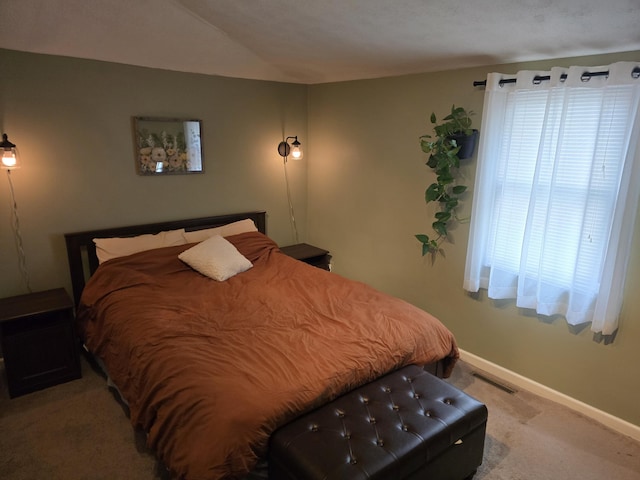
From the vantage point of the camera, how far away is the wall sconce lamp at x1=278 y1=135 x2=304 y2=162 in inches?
161

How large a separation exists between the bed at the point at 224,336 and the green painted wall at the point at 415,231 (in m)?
0.64

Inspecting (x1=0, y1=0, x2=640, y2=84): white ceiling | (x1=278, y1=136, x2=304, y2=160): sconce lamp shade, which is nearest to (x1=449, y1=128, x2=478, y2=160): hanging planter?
(x1=0, y1=0, x2=640, y2=84): white ceiling

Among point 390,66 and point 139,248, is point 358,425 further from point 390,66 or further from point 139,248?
point 390,66

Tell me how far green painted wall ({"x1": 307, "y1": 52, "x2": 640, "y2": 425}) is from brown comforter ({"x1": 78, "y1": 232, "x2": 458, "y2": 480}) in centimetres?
64

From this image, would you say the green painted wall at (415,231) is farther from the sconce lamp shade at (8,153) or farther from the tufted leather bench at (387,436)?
the sconce lamp shade at (8,153)

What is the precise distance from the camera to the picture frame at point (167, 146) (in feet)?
10.9

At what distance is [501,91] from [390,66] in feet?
3.06

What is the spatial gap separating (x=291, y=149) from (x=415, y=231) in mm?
1562

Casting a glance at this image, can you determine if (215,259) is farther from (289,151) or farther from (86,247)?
(289,151)

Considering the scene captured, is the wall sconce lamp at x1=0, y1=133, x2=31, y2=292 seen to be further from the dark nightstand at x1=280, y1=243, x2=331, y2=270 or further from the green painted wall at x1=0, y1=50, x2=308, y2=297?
the dark nightstand at x1=280, y1=243, x2=331, y2=270

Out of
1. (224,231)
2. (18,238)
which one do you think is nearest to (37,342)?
(18,238)

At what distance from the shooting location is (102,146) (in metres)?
3.15

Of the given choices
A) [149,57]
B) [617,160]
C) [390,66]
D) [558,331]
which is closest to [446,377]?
[558,331]

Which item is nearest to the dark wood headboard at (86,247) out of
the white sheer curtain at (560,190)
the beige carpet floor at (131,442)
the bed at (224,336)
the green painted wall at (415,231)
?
the bed at (224,336)
